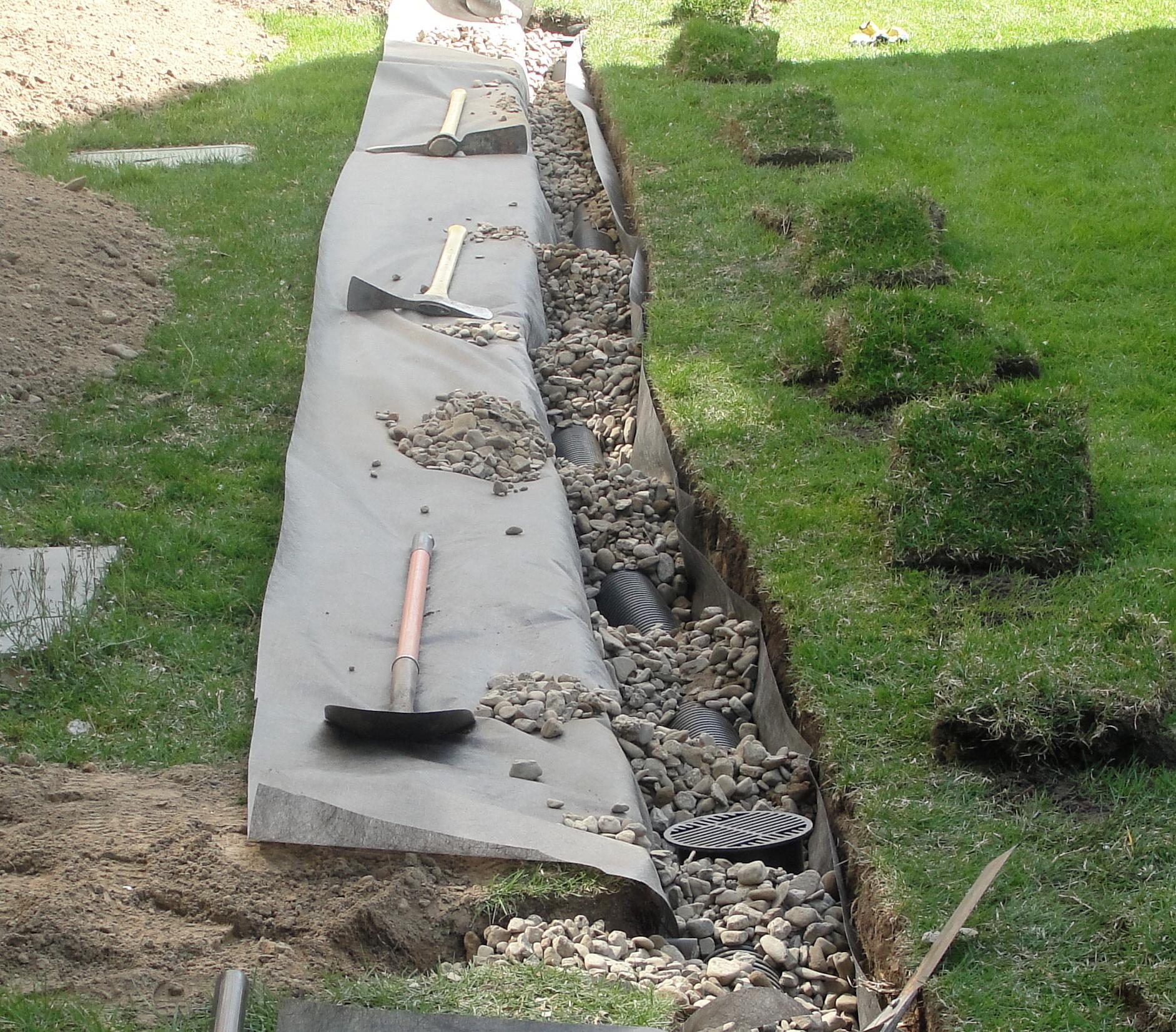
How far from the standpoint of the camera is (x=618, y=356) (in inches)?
262

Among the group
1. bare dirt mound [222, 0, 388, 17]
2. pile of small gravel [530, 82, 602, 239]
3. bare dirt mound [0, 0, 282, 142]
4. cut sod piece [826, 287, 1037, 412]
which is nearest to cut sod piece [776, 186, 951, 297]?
cut sod piece [826, 287, 1037, 412]

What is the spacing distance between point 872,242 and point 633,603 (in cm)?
289

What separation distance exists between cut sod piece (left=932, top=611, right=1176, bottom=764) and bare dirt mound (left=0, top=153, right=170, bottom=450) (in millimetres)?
4038

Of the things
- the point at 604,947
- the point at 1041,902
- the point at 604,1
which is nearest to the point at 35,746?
the point at 604,947

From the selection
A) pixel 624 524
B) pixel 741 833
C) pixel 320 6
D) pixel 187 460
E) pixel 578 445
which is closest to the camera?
pixel 741 833

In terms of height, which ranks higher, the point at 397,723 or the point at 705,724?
the point at 397,723

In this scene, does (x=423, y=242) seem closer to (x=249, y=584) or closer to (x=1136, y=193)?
(x=249, y=584)

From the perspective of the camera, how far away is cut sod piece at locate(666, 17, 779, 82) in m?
10.4

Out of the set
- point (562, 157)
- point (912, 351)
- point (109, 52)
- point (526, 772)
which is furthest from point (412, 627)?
point (109, 52)

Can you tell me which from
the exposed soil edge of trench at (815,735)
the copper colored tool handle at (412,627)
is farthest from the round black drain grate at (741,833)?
the copper colored tool handle at (412,627)

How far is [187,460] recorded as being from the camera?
529cm

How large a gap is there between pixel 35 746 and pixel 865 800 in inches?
94.0

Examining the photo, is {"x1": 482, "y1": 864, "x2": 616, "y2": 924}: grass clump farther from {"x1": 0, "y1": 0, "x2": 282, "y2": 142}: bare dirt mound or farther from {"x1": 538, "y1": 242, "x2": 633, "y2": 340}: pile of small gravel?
{"x1": 0, "y1": 0, "x2": 282, "y2": 142}: bare dirt mound

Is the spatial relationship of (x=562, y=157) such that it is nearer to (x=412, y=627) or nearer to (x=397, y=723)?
(x=412, y=627)
